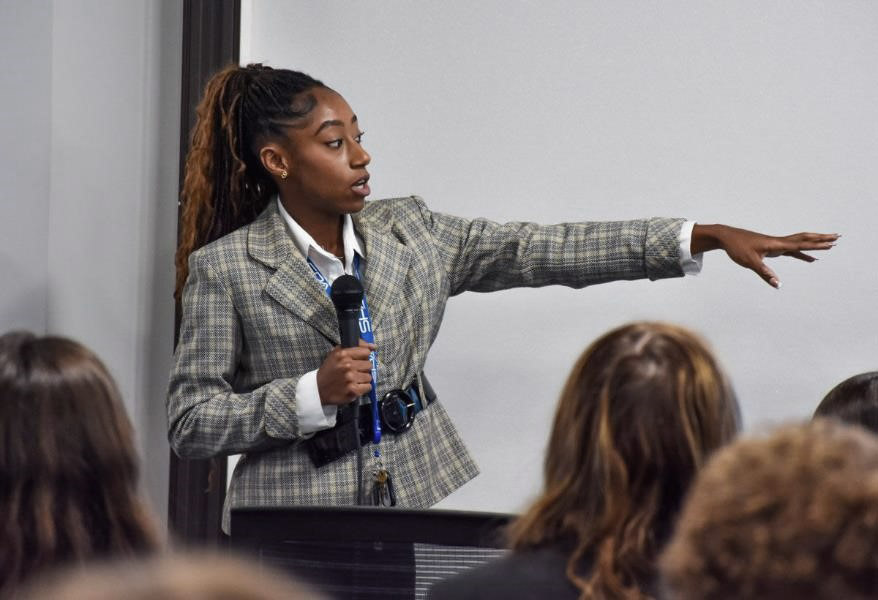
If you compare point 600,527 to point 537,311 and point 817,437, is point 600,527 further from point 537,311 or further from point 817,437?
point 537,311

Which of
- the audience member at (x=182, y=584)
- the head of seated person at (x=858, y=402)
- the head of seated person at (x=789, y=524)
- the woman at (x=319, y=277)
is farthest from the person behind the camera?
the woman at (x=319, y=277)

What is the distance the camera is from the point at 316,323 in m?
2.26

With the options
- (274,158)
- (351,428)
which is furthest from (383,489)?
(274,158)

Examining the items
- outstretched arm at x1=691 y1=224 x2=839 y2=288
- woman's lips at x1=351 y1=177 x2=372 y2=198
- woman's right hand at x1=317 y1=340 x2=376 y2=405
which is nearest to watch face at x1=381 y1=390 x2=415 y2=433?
woman's right hand at x1=317 y1=340 x2=376 y2=405

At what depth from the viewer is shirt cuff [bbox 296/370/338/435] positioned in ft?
7.02

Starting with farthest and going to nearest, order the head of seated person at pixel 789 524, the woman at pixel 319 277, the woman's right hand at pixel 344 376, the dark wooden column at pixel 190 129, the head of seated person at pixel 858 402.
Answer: the dark wooden column at pixel 190 129
the woman at pixel 319 277
the woman's right hand at pixel 344 376
the head of seated person at pixel 858 402
the head of seated person at pixel 789 524

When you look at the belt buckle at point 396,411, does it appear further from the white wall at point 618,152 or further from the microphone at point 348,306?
the white wall at point 618,152

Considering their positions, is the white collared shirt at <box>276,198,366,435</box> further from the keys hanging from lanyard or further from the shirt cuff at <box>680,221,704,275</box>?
the shirt cuff at <box>680,221,704,275</box>

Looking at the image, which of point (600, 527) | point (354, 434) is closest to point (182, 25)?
point (354, 434)

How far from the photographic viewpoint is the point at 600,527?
1.27 meters

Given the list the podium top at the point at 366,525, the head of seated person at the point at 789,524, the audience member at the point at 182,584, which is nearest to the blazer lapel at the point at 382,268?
the podium top at the point at 366,525

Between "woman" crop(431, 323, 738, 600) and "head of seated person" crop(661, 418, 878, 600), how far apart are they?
39 centimetres

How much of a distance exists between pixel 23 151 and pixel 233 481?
2.39 ft

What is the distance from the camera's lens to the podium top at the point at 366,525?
146 cm
